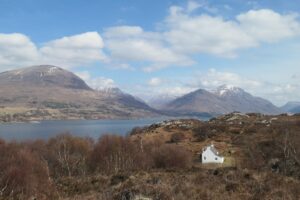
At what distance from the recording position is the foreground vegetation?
1553cm

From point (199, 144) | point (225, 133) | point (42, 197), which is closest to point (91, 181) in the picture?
point (42, 197)

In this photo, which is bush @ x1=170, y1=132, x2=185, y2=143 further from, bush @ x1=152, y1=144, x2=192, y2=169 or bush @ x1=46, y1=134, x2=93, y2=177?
bush @ x1=152, y1=144, x2=192, y2=169

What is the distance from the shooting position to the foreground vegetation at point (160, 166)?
15.5 metres

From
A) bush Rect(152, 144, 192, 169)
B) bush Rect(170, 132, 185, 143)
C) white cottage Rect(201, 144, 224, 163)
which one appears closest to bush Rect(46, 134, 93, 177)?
bush Rect(152, 144, 192, 169)

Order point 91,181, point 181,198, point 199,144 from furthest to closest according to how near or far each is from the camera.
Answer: point 199,144, point 91,181, point 181,198

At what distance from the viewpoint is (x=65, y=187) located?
21594mm

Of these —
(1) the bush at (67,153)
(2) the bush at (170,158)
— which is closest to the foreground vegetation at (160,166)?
(1) the bush at (67,153)

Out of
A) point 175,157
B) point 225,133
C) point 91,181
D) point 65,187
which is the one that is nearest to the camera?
point 65,187

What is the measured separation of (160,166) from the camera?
60469 millimetres

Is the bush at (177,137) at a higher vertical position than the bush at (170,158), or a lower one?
higher

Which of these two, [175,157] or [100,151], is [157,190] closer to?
[175,157]

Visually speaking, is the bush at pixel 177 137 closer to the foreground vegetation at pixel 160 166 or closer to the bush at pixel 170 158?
the foreground vegetation at pixel 160 166

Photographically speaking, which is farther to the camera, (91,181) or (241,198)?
(91,181)

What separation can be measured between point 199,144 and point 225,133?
12446 mm
